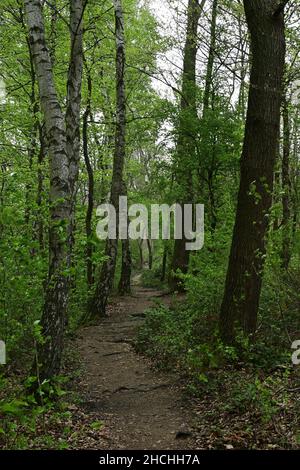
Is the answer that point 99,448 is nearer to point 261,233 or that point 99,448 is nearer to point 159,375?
point 159,375

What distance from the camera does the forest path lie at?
17.8ft

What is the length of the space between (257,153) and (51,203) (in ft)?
10.7

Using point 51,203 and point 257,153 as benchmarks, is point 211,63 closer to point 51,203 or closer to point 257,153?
point 257,153

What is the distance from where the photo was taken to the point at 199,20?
1380 cm

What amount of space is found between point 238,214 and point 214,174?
676 centimetres

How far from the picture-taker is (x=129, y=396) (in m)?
7.15

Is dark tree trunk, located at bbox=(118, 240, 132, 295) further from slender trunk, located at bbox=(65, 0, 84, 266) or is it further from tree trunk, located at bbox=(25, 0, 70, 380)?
tree trunk, located at bbox=(25, 0, 70, 380)

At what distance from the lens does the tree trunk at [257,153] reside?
6.85 meters

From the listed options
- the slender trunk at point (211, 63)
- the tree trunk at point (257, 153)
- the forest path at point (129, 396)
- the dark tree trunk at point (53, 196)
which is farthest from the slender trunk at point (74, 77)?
the slender trunk at point (211, 63)

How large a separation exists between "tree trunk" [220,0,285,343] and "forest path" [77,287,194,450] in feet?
5.24

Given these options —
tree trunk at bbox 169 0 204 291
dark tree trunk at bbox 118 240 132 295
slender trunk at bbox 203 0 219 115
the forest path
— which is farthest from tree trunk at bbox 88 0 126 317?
dark tree trunk at bbox 118 240 132 295

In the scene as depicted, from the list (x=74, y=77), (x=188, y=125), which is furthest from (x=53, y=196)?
(x=188, y=125)

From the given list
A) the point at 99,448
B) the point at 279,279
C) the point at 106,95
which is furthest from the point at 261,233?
the point at 106,95

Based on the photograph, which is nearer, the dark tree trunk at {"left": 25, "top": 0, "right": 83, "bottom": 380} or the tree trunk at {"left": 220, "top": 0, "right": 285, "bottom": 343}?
the dark tree trunk at {"left": 25, "top": 0, "right": 83, "bottom": 380}
